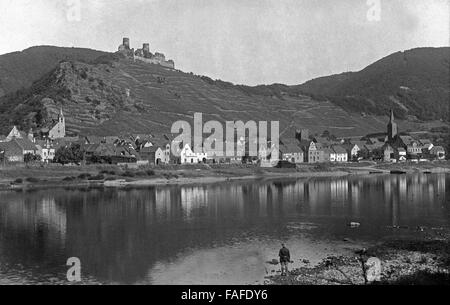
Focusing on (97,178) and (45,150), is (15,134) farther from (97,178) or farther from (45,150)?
(97,178)

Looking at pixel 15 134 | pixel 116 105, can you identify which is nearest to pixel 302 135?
pixel 116 105

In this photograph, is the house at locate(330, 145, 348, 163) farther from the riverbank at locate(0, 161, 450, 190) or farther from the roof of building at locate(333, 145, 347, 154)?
the riverbank at locate(0, 161, 450, 190)

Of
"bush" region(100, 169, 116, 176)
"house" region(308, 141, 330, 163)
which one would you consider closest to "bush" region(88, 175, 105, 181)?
"bush" region(100, 169, 116, 176)

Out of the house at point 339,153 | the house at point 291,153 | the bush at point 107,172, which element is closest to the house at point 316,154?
the house at point 291,153

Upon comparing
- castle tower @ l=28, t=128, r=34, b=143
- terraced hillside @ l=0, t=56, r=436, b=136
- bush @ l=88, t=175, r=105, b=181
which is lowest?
bush @ l=88, t=175, r=105, b=181

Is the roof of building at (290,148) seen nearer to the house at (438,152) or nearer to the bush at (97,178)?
the house at (438,152)

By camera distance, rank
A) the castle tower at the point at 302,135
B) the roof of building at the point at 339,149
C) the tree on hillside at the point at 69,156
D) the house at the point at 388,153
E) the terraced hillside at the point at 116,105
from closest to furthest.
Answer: the tree on hillside at the point at 69,156 → the terraced hillside at the point at 116,105 → the roof of building at the point at 339,149 → the house at the point at 388,153 → the castle tower at the point at 302,135
